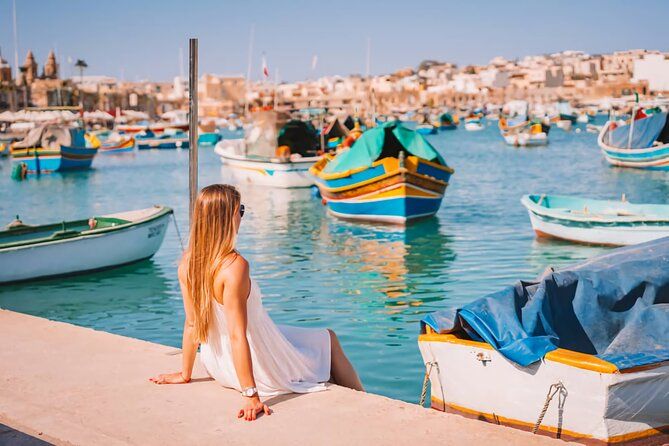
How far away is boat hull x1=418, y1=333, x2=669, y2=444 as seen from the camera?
4996mm

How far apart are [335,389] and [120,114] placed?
103m

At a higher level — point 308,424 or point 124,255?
point 308,424

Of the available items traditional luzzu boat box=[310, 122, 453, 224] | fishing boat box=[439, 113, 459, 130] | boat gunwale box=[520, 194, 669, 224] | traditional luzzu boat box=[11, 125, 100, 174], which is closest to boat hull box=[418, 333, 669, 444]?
boat gunwale box=[520, 194, 669, 224]

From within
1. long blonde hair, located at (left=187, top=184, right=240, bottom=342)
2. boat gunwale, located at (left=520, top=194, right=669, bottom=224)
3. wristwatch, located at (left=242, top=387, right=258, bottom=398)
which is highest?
long blonde hair, located at (left=187, top=184, right=240, bottom=342)

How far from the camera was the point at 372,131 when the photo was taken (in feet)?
64.5

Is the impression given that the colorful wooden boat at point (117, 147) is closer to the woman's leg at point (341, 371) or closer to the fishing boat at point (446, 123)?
the fishing boat at point (446, 123)

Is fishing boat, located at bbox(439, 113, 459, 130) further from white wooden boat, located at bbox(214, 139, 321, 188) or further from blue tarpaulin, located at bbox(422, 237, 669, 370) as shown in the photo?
blue tarpaulin, located at bbox(422, 237, 669, 370)

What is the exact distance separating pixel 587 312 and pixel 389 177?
13.2 m

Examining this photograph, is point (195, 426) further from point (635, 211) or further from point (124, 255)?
point (635, 211)

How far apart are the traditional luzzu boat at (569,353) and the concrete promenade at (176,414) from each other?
96cm

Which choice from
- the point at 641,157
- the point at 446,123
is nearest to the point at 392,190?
the point at 641,157

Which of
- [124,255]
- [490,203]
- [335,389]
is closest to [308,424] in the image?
[335,389]

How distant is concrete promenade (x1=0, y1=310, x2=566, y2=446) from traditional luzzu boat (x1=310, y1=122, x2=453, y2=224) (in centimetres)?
1371

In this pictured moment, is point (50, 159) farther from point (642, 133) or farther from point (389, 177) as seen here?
point (642, 133)
